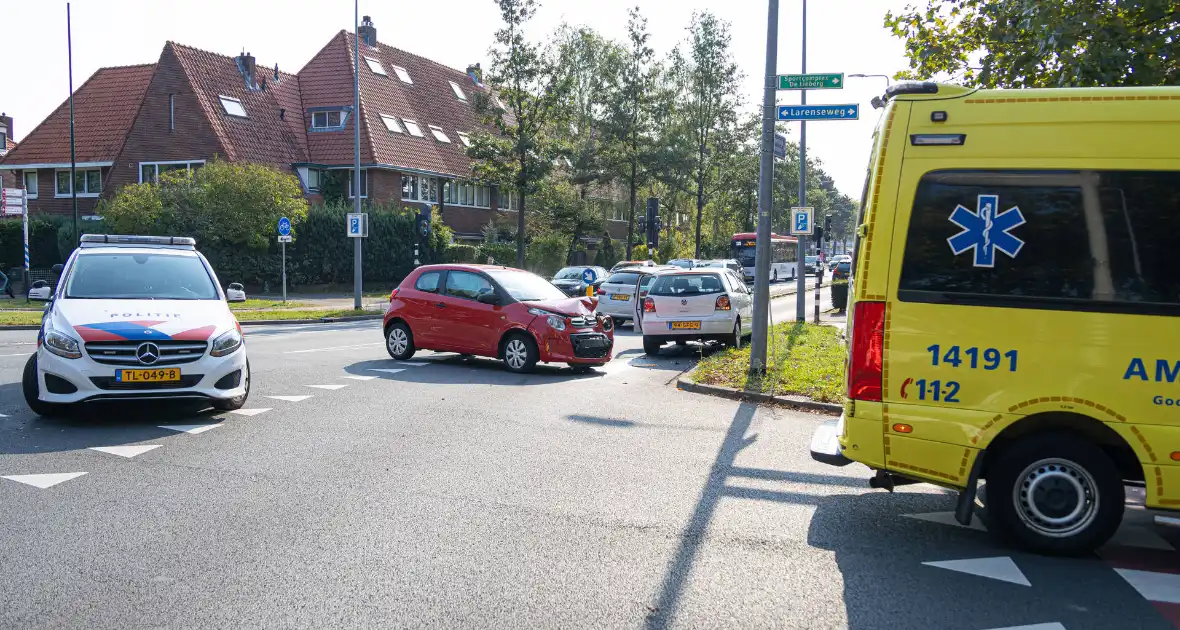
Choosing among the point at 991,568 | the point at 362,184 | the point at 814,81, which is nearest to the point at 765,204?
the point at 814,81

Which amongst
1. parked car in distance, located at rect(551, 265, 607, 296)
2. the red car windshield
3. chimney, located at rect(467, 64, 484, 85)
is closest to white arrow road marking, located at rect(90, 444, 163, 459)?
the red car windshield

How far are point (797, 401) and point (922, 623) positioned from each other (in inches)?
271

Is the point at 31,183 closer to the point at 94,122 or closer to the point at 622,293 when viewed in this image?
the point at 94,122

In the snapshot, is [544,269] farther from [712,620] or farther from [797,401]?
[712,620]

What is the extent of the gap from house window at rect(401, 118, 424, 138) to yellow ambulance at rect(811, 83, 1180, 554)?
45.1m

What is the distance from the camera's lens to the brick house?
1674 inches

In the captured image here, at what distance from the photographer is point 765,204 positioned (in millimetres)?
13305

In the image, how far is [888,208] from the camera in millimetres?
5484

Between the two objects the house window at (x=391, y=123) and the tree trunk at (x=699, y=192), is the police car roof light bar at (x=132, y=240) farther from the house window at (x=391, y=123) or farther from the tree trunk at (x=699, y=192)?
the tree trunk at (x=699, y=192)

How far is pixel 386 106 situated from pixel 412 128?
176cm

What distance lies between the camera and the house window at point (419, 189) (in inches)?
1843

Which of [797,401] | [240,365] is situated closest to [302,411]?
[240,365]

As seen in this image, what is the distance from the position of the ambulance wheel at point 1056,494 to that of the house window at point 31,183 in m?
50.7

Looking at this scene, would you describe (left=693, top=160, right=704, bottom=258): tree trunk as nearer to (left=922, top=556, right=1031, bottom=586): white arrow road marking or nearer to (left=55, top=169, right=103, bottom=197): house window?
(left=55, top=169, right=103, bottom=197): house window
